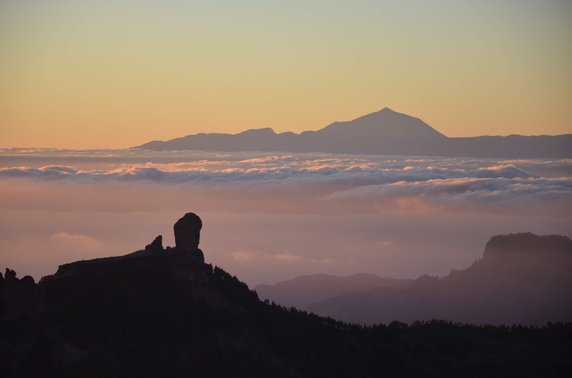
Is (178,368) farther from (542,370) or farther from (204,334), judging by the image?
(542,370)

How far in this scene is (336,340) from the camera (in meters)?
183

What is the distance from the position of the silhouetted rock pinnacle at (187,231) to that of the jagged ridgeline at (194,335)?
0.54ft

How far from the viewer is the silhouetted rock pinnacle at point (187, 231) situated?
179 metres

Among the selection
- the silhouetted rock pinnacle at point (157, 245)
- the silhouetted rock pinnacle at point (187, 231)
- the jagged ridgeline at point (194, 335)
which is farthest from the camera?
the silhouetted rock pinnacle at point (187, 231)

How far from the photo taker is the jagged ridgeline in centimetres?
15412

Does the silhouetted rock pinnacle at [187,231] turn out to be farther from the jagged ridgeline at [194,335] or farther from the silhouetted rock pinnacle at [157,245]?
the silhouetted rock pinnacle at [157,245]

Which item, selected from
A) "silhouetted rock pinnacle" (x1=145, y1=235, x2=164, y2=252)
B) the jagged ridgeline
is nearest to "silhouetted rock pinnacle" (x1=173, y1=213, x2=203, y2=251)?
the jagged ridgeline

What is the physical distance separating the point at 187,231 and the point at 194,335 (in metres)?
17.2

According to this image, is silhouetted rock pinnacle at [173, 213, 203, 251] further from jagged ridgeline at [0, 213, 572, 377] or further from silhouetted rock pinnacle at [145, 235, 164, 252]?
silhouetted rock pinnacle at [145, 235, 164, 252]

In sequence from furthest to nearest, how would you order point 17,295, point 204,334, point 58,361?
point 204,334 → point 17,295 → point 58,361

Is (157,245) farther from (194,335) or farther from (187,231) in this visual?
(194,335)

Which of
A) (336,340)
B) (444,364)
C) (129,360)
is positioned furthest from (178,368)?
(444,364)

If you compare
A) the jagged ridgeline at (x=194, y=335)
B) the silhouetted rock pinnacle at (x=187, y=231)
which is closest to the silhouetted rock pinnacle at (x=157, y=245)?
the jagged ridgeline at (x=194, y=335)

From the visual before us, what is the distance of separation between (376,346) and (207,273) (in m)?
A: 30.9
